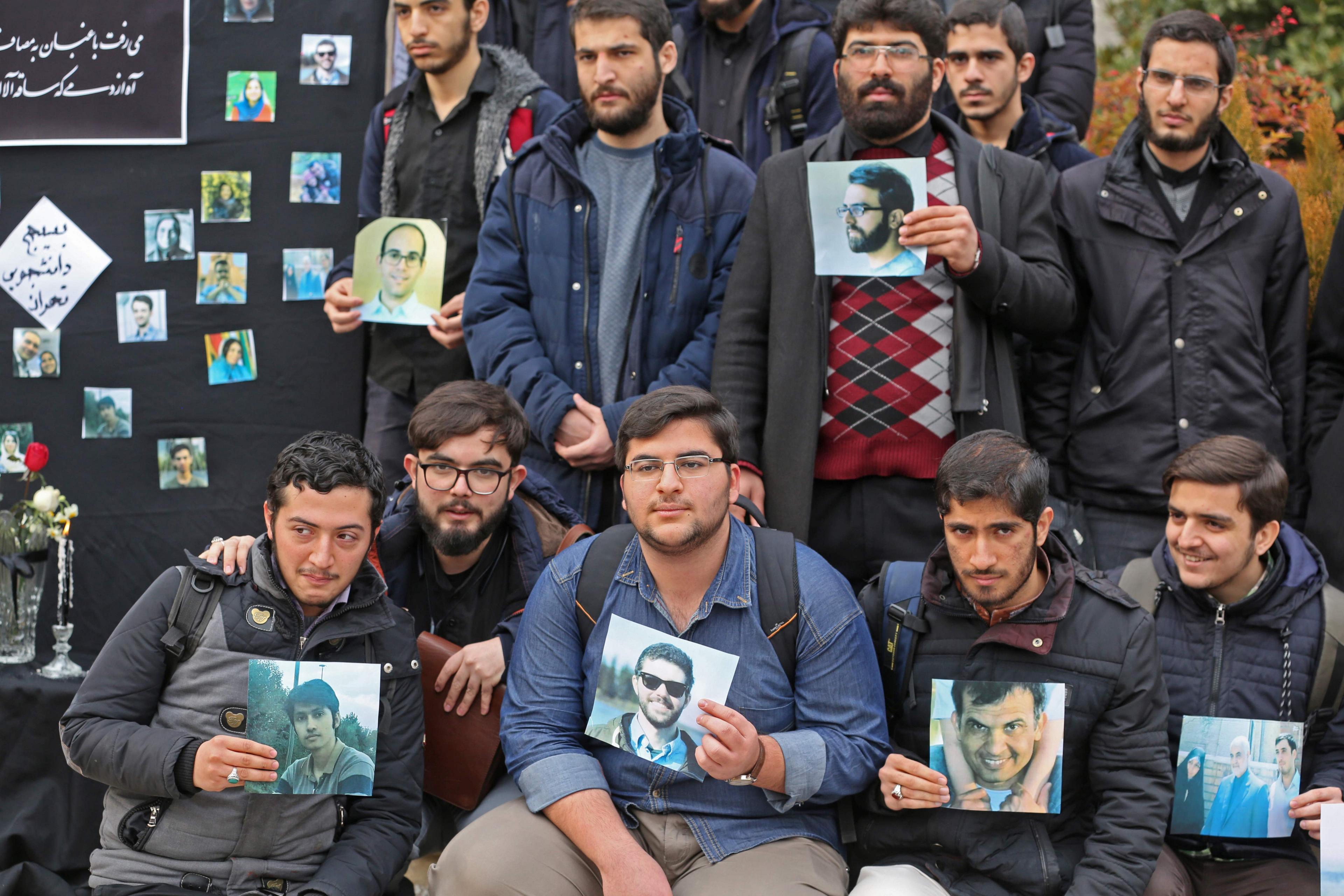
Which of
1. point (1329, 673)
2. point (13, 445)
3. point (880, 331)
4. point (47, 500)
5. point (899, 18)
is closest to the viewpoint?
point (1329, 673)

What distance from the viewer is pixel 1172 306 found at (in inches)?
175

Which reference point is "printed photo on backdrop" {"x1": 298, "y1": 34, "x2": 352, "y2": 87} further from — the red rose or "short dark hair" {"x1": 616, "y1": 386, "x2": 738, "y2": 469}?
"short dark hair" {"x1": 616, "y1": 386, "x2": 738, "y2": 469}

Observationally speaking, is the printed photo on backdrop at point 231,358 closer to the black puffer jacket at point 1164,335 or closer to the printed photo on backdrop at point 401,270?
the printed photo on backdrop at point 401,270

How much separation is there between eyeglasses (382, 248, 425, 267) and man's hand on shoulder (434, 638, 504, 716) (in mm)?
1764

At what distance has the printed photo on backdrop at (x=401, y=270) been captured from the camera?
5.06m

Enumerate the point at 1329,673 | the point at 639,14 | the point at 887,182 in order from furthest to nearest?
the point at 639,14 → the point at 887,182 → the point at 1329,673

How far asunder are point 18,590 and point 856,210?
330cm

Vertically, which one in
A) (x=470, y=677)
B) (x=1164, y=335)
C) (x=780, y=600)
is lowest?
(x=470, y=677)

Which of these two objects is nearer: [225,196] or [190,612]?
[190,612]

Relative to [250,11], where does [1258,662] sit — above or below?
below

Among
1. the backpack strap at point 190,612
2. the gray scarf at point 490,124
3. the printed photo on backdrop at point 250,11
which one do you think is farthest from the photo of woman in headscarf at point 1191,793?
the printed photo on backdrop at point 250,11

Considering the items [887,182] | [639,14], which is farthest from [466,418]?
[639,14]

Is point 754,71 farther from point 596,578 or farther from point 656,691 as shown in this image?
point 656,691

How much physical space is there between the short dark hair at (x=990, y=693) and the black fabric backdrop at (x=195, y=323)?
10.9 feet
